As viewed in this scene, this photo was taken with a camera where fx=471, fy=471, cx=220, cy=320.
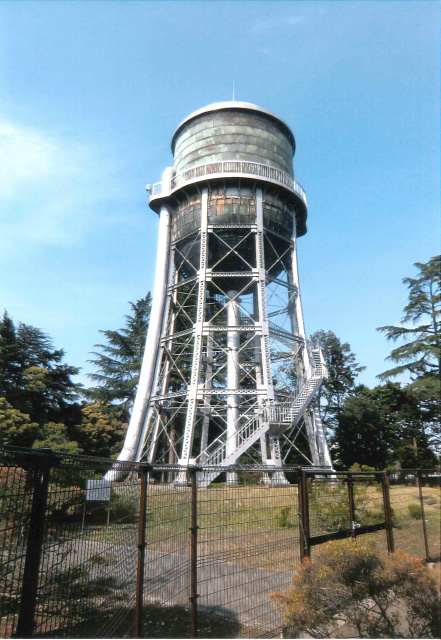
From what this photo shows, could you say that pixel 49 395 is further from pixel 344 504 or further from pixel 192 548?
pixel 192 548

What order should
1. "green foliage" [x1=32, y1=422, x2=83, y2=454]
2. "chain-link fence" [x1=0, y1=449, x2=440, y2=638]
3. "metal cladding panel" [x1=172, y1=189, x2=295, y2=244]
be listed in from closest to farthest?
"chain-link fence" [x1=0, y1=449, x2=440, y2=638] < "green foliage" [x1=32, y1=422, x2=83, y2=454] < "metal cladding panel" [x1=172, y1=189, x2=295, y2=244]

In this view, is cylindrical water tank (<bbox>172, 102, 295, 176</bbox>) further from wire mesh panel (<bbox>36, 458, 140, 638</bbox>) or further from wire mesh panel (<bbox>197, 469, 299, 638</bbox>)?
wire mesh panel (<bbox>36, 458, 140, 638</bbox>)

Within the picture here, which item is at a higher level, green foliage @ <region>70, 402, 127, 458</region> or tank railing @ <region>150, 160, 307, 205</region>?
tank railing @ <region>150, 160, 307, 205</region>

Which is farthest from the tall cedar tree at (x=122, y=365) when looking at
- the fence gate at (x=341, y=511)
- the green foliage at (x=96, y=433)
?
the fence gate at (x=341, y=511)

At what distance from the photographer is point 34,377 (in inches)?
832

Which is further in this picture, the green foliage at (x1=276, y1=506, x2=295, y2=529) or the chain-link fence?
the green foliage at (x1=276, y1=506, x2=295, y2=529)

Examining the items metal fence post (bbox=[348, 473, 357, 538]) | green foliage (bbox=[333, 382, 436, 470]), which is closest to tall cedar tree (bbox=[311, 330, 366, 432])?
green foliage (bbox=[333, 382, 436, 470])

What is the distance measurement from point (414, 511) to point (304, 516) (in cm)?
385

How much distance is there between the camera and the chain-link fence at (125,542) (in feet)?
11.2

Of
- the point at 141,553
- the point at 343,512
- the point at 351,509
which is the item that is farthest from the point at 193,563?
the point at 343,512

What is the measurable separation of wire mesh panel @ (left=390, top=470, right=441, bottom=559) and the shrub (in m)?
2.61

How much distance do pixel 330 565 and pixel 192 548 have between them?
4.30 ft

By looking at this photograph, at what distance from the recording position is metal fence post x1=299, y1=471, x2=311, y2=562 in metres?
5.31

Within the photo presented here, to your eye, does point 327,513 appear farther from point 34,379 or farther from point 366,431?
point 366,431
